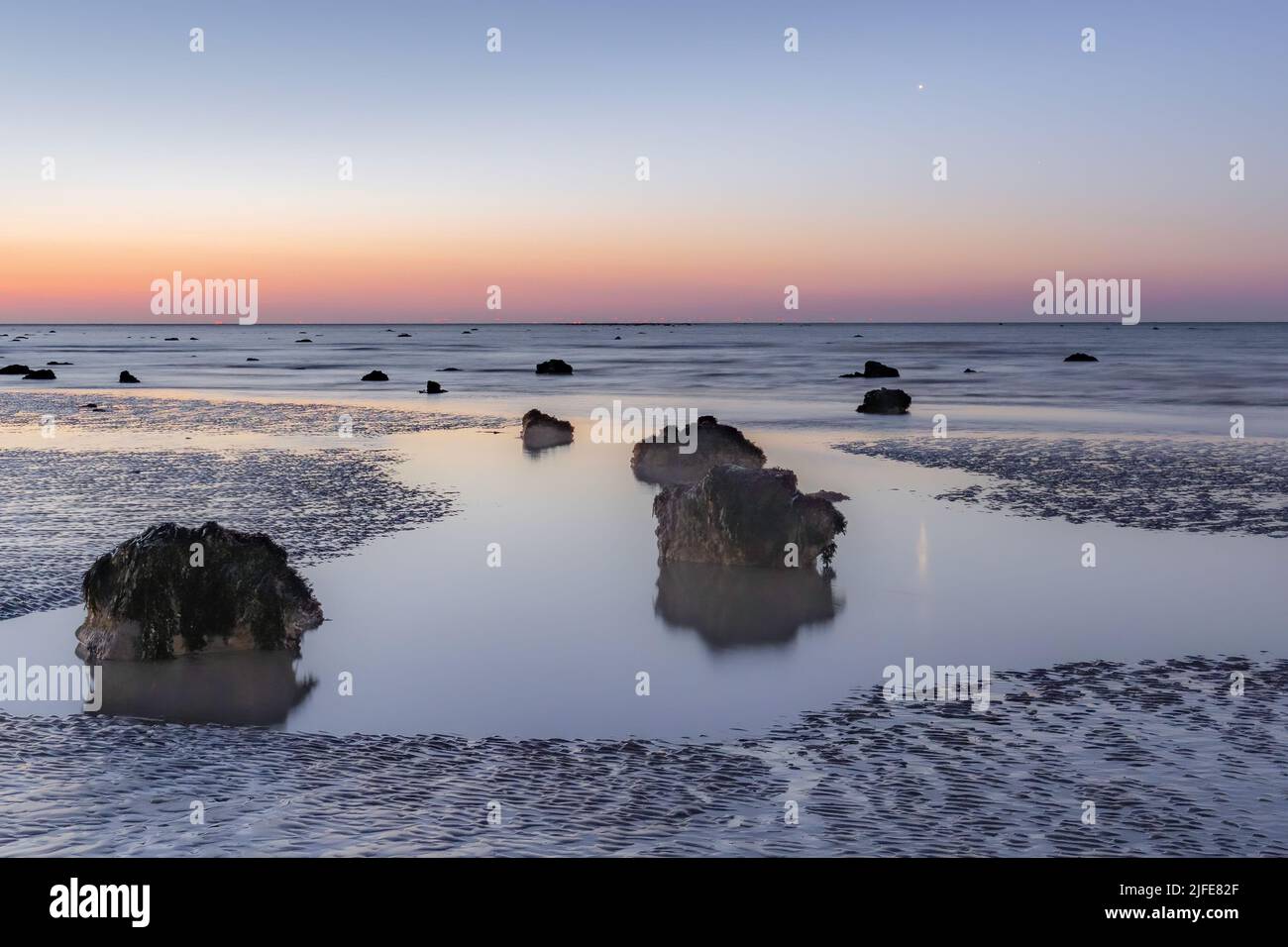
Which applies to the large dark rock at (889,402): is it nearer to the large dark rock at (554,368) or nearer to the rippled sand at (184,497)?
the rippled sand at (184,497)

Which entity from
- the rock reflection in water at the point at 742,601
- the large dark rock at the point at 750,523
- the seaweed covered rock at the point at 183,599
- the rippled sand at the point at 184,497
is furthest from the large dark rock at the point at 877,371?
the seaweed covered rock at the point at 183,599

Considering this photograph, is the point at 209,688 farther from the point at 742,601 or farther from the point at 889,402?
the point at 889,402

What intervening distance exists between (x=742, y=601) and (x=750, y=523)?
160 cm

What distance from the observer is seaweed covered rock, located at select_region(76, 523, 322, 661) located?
988 cm

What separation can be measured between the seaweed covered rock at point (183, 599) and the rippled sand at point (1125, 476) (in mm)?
11536

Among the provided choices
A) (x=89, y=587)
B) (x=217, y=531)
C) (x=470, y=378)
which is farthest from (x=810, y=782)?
(x=470, y=378)

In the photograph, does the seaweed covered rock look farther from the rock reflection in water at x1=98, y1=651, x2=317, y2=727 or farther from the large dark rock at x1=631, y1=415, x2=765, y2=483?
the large dark rock at x1=631, y1=415, x2=765, y2=483

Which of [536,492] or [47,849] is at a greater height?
[536,492]

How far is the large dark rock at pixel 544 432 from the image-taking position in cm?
2789

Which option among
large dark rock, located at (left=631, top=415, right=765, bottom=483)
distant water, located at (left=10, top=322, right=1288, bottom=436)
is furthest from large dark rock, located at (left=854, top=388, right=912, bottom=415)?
large dark rock, located at (left=631, top=415, right=765, bottom=483)
